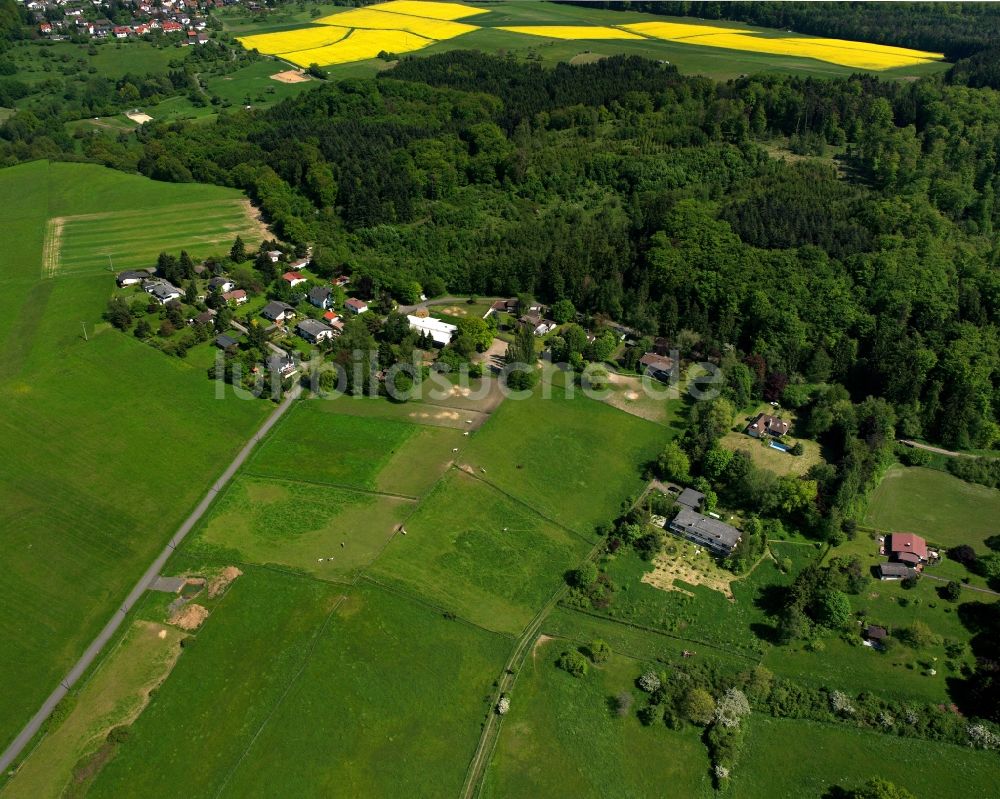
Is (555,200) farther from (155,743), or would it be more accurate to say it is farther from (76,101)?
(76,101)

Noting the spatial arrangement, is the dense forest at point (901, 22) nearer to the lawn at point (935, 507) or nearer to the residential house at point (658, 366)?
the residential house at point (658, 366)

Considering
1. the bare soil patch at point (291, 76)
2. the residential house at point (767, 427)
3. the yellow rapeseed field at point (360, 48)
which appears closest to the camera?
the residential house at point (767, 427)

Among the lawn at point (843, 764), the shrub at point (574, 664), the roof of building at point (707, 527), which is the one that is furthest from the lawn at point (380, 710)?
the roof of building at point (707, 527)

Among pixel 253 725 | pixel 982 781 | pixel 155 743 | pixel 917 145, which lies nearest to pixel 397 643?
pixel 253 725

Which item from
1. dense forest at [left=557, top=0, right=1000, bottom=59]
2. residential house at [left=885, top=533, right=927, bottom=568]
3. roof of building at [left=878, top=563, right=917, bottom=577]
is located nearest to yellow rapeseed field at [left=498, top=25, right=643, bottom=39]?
dense forest at [left=557, top=0, right=1000, bottom=59]

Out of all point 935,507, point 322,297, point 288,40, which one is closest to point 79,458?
point 322,297

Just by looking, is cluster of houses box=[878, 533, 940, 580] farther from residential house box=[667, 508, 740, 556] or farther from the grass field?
the grass field
